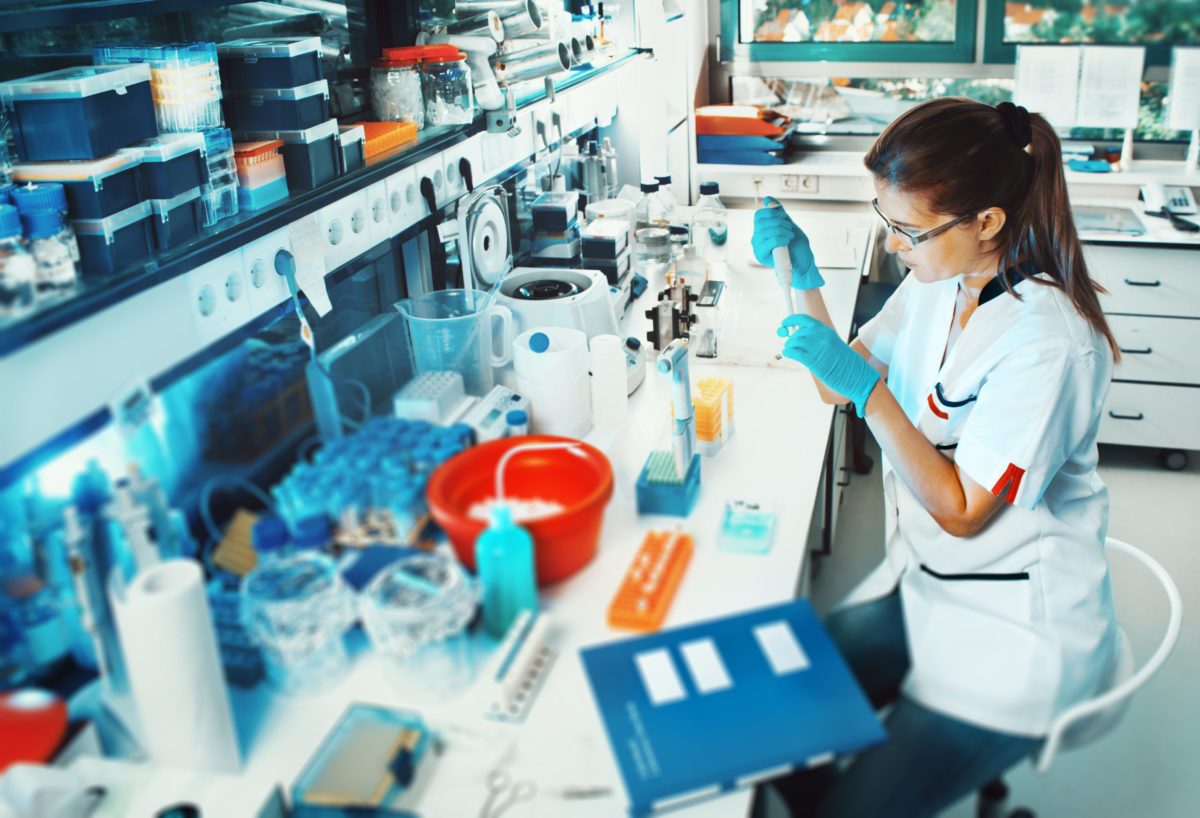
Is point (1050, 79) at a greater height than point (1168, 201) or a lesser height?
greater

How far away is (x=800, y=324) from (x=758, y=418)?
0.30 meters

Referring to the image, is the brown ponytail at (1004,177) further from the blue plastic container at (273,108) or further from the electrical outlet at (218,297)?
the electrical outlet at (218,297)

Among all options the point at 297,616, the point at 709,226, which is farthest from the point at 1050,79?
the point at 297,616

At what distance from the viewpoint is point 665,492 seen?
166 centimetres

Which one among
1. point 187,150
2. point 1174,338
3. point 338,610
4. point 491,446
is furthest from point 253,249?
point 1174,338

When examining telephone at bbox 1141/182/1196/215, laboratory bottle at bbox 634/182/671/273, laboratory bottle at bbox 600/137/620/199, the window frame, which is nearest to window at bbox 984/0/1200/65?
the window frame

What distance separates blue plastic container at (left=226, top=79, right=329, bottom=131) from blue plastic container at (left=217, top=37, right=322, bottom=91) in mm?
14

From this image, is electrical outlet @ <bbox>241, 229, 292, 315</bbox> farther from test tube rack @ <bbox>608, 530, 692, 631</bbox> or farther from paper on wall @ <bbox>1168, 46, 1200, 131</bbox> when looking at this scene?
paper on wall @ <bbox>1168, 46, 1200, 131</bbox>

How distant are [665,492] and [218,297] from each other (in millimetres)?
821

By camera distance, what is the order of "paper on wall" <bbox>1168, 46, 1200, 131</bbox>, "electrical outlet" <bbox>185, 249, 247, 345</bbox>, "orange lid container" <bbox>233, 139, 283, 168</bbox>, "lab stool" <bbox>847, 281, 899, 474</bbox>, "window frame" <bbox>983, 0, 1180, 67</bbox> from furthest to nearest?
"window frame" <bbox>983, 0, 1180, 67</bbox> < "paper on wall" <bbox>1168, 46, 1200, 131</bbox> < "lab stool" <bbox>847, 281, 899, 474</bbox> < "orange lid container" <bbox>233, 139, 283, 168</bbox> < "electrical outlet" <bbox>185, 249, 247, 345</bbox>

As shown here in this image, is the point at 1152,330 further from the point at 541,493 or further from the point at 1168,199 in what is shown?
the point at 541,493

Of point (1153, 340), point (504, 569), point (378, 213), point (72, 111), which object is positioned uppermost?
point (72, 111)

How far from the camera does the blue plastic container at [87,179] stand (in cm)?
142

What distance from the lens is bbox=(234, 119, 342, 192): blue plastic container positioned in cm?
180
